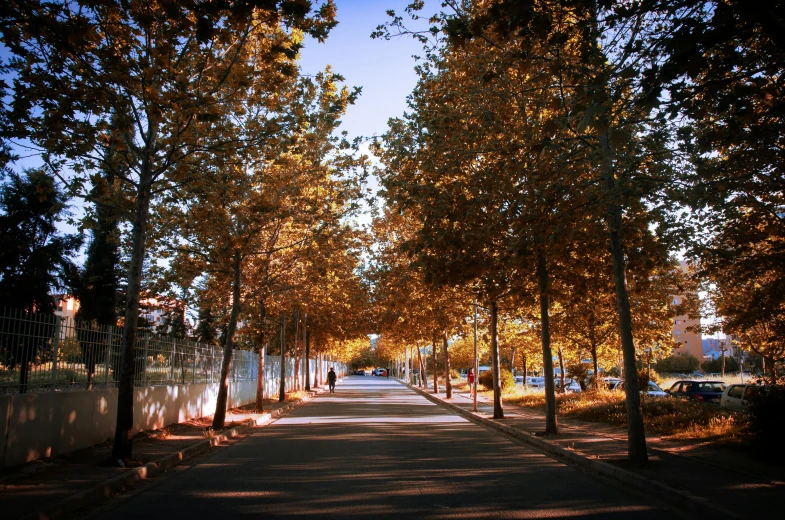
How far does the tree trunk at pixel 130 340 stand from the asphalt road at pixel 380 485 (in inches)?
42.7

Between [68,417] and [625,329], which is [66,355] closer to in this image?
[68,417]

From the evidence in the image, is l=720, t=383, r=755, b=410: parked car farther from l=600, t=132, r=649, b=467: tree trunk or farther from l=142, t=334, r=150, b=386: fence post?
l=142, t=334, r=150, b=386: fence post

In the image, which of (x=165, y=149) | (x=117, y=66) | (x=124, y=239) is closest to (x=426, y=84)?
(x=165, y=149)

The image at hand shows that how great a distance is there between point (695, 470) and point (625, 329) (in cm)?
249

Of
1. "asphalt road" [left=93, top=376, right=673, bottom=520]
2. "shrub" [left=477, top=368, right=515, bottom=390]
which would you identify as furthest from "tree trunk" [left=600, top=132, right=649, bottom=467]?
Answer: "shrub" [left=477, top=368, right=515, bottom=390]

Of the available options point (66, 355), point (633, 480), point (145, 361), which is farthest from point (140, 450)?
point (633, 480)

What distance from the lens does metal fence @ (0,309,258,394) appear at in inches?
361

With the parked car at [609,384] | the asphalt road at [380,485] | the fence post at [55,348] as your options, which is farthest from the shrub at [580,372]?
the fence post at [55,348]

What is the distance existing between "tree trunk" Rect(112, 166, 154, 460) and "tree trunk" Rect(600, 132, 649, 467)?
8406 mm

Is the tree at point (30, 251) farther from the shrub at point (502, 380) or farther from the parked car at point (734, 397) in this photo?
the shrub at point (502, 380)

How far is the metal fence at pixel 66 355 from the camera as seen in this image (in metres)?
9.18

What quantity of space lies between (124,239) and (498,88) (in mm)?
11675

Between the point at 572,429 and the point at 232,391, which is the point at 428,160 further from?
the point at 232,391

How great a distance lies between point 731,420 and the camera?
45.4 ft
